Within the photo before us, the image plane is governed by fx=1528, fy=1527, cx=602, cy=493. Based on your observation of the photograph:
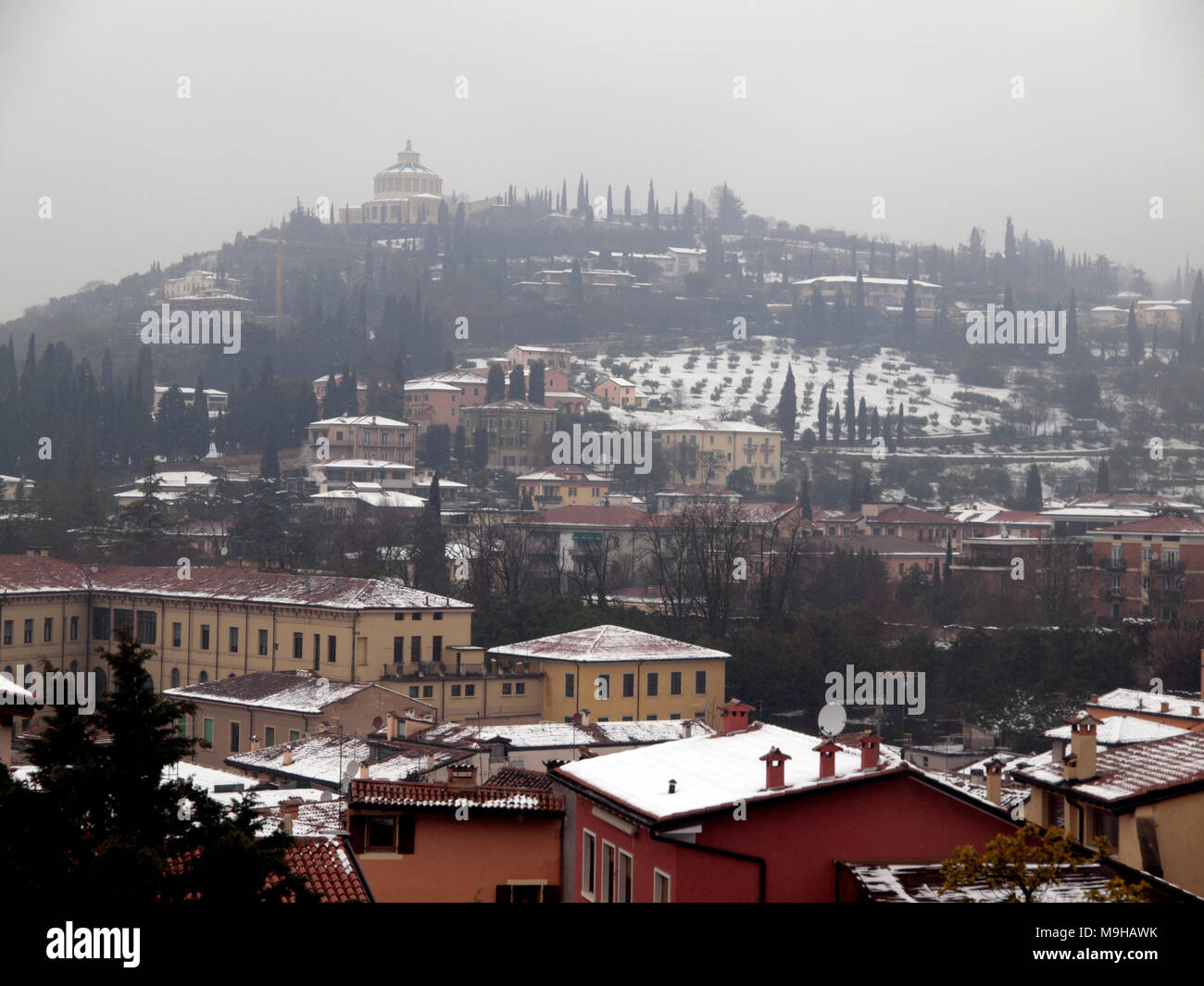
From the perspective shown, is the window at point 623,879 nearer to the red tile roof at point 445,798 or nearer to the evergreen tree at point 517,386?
the red tile roof at point 445,798

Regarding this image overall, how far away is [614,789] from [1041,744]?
15.4 meters

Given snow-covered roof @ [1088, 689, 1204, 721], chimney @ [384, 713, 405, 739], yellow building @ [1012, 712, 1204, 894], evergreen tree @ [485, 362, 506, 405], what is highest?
evergreen tree @ [485, 362, 506, 405]

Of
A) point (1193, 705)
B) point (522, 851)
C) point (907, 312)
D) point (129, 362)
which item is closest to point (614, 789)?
point (522, 851)

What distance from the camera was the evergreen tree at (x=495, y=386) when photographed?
6356 centimetres

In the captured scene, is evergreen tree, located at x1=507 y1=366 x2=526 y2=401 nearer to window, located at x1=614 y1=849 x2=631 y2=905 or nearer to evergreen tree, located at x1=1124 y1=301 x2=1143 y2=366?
evergreen tree, located at x1=1124 y1=301 x2=1143 y2=366

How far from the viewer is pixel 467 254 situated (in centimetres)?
9381

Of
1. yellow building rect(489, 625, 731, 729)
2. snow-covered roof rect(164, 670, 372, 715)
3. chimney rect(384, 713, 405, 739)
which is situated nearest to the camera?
chimney rect(384, 713, 405, 739)

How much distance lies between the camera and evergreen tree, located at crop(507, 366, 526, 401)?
64.1 metres

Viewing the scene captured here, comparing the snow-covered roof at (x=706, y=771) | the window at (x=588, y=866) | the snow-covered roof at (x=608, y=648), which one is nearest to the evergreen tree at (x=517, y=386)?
the snow-covered roof at (x=608, y=648)

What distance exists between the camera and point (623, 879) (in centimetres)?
641

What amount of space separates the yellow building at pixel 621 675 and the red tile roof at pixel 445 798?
50.1 ft

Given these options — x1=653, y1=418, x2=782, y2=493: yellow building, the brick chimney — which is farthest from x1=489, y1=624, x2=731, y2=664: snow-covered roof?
x1=653, y1=418, x2=782, y2=493: yellow building

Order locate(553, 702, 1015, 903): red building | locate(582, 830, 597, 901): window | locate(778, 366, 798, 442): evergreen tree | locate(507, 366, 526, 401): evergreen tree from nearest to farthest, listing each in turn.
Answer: locate(553, 702, 1015, 903): red building → locate(582, 830, 597, 901): window → locate(507, 366, 526, 401): evergreen tree → locate(778, 366, 798, 442): evergreen tree

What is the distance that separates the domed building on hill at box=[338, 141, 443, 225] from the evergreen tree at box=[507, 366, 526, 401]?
42.6 metres
